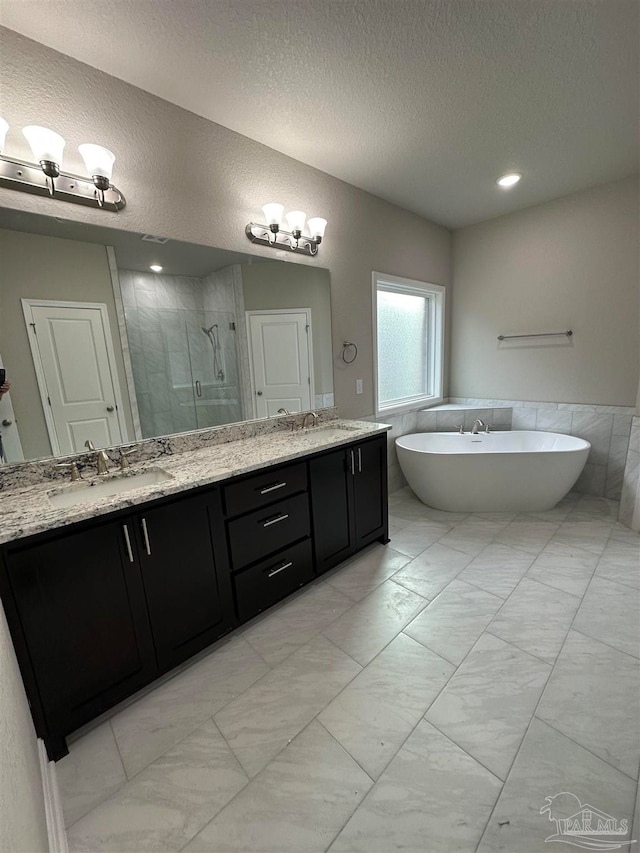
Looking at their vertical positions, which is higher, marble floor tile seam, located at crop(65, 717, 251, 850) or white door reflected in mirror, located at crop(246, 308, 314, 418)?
white door reflected in mirror, located at crop(246, 308, 314, 418)

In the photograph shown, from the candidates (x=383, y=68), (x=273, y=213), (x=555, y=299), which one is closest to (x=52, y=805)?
(x=273, y=213)

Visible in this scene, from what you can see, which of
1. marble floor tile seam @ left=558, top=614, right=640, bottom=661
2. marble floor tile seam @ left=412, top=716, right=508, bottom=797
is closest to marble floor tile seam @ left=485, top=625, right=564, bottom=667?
marble floor tile seam @ left=558, top=614, right=640, bottom=661

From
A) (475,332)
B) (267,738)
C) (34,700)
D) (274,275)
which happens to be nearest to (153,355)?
(274,275)

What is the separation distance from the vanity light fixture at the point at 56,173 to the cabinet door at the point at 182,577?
1.41 m

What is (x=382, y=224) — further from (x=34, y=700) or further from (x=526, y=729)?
(x=34, y=700)

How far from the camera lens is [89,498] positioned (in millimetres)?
1482

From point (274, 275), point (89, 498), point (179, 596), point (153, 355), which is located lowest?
point (179, 596)

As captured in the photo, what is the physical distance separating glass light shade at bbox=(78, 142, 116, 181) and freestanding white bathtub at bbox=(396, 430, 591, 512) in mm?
2574

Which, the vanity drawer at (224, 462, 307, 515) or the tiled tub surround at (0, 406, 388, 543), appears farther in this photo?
the vanity drawer at (224, 462, 307, 515)

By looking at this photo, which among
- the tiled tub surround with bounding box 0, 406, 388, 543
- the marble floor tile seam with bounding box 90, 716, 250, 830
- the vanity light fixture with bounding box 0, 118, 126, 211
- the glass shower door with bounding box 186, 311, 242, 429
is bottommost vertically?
the marble floor tile seam with bounding box 90, 716, 250, 830

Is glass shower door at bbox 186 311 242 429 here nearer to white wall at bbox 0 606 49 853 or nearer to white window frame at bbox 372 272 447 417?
white wall at bbox 0 606 49 853

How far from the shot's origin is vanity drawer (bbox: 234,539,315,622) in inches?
68.1

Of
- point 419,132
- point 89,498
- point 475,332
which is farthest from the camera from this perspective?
point 475,332

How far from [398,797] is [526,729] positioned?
0.54m
